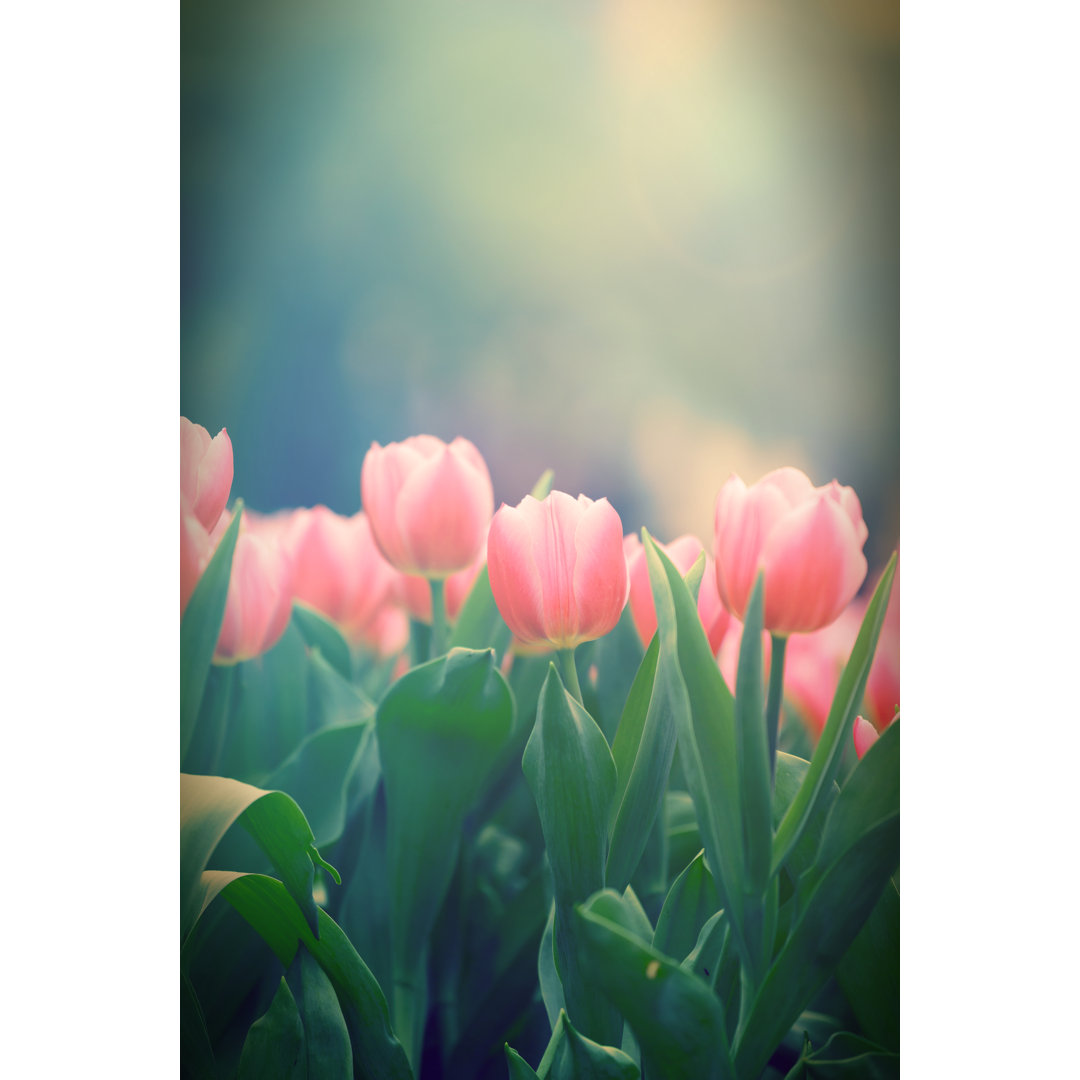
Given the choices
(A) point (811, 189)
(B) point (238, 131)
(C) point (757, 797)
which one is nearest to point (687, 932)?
(C) point (757, 797)

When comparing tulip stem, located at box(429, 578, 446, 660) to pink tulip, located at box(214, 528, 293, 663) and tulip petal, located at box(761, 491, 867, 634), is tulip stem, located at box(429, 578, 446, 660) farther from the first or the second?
tulip petal, located at box(761, 491, 867, 634)

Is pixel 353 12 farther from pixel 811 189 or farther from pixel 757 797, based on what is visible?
pixel 757 797

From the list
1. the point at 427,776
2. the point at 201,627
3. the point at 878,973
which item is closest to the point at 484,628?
the point at 427,776

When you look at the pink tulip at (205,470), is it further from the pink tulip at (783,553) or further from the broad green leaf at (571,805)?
the pink tulip at (783,553)

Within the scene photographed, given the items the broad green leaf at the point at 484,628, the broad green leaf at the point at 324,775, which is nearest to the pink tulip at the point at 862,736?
the broad green leaf at the point at 484,628

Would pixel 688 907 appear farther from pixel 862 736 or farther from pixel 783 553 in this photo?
pixel 783 553
